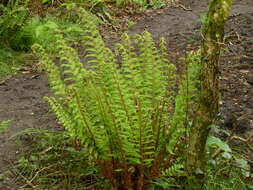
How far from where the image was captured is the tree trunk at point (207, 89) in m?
1.26

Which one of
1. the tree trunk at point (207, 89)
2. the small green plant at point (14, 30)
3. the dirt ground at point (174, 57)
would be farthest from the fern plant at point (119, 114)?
the small green plant at point (14, 30)

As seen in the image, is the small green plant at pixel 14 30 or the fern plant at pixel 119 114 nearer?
the fern plant at pixel 119 114

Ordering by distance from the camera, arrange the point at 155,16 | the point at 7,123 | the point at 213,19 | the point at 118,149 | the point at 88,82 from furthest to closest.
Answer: the point at 155,16 < the point at 7,123 < the point at 118,149 < the point at 88,82 < the point at 213,19

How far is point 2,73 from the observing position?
377 cm

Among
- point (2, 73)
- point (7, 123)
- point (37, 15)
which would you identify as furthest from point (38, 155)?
point (37, 15)

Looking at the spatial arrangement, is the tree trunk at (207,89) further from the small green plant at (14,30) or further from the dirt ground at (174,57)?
the small green plant at (14,30)

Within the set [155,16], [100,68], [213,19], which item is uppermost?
[213,19]

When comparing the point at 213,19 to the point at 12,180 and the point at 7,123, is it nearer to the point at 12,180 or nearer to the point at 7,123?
the point at 12,180

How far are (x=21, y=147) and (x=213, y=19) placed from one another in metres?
1.79

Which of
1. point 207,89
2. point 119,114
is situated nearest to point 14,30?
point 119,114

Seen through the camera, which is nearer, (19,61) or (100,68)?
(100,68)

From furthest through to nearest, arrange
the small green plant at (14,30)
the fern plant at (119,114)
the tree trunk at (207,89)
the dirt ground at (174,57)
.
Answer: the small green plant at (14,30), the dirt ground at (174,57), the fern plant at (119,114), the tree trunk at (207,89)

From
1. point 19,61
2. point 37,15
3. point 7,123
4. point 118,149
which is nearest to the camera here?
point 118,149

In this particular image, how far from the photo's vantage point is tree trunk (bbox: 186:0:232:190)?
126 centimetres
